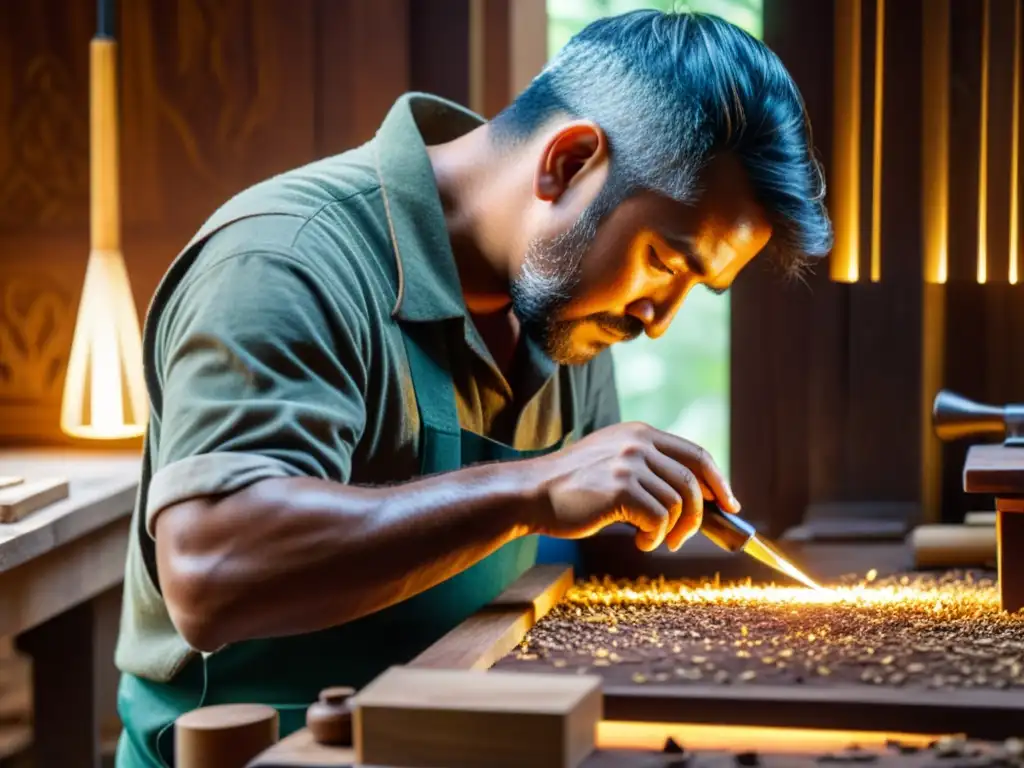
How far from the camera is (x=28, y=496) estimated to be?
8.31 ft

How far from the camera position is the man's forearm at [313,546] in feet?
5.68

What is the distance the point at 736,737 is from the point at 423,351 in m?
0.90

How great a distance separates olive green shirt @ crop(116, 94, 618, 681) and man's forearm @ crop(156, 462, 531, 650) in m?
0.05

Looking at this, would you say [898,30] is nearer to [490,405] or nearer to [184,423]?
[490,405]

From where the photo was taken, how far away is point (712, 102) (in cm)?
211

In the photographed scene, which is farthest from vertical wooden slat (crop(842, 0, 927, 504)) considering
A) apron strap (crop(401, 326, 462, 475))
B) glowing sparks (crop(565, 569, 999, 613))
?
apron strap (crop(401, 326, 462, 475))

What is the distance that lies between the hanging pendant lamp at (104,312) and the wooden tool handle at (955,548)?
171cm

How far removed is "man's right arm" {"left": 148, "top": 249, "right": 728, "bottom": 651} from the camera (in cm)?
174

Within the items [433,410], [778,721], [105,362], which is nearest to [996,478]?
[778,721]

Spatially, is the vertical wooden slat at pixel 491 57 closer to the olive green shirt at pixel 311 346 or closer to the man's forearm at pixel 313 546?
the olive green shirt at pixel 311 346

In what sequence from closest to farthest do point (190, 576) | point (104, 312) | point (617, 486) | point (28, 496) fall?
point (190, 576)
point (617, 486)
point (28, 496)
point (104, 312)

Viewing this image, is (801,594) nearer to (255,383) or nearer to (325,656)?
(325,656)

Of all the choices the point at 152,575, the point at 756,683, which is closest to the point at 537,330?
the point at 152,575

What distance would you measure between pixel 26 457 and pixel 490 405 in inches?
53.8
